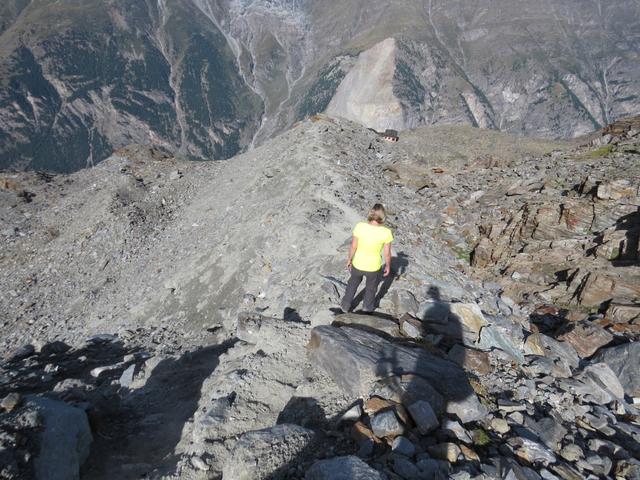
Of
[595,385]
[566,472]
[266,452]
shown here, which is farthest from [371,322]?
[595,385]

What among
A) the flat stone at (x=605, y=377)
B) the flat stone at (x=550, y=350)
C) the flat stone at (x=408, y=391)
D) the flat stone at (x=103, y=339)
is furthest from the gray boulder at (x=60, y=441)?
the flat stone at (x=605, y=377)

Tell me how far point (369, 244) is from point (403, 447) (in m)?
3.90

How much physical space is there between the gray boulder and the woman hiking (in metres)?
4.98

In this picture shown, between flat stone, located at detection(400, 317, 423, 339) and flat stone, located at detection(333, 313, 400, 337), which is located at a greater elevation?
flat stone, located at detection(333, 313, 400, 337)

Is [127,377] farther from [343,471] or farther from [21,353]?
[343,471]

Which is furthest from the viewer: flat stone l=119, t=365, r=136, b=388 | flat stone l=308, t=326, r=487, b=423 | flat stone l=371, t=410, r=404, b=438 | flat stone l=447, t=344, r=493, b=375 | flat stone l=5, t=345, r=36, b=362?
flat stone l=5, t=345, r=36, b=362

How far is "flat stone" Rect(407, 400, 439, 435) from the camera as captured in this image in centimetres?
506

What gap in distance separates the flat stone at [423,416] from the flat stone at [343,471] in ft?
4.00

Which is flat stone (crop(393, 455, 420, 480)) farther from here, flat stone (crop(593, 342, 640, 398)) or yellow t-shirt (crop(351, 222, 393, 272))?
flat stone (crop(593, 342, 640, 398))

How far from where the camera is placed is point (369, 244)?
7.81 meters

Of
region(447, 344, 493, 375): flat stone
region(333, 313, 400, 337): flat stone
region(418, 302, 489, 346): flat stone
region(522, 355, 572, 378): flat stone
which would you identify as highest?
region(333, 313, 400, 337): flat stone

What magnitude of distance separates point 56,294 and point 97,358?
5706mm

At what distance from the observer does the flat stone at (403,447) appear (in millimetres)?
4672

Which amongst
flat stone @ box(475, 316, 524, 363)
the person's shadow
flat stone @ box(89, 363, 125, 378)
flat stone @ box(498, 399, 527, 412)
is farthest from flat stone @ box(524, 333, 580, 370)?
flat stone @ box(89, 363, 125, 378)
